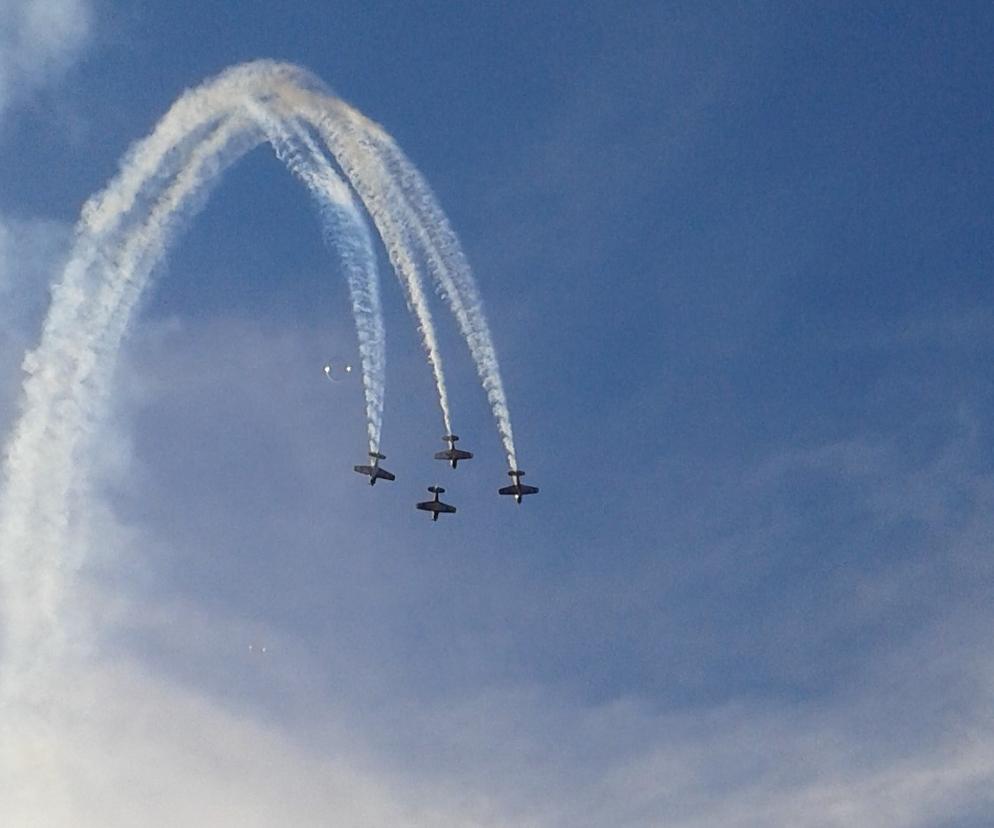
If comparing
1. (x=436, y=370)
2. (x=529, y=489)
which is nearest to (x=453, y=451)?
(x=529, y=489)

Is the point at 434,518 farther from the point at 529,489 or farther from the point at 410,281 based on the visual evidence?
the point at 410,281

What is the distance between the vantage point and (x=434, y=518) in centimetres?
9175

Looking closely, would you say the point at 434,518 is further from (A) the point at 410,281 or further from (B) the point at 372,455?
(A) the point at 410,281

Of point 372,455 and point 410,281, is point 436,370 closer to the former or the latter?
point 410,281

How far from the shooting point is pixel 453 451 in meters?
88.4

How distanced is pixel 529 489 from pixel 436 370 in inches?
759

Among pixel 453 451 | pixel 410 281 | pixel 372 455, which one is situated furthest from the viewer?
pixel 453 451

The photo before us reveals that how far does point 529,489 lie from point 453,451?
5.66 meters

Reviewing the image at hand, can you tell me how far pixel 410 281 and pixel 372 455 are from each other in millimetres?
15197

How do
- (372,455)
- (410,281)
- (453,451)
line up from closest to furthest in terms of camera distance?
(410,281)
(372,455)
(453,451)

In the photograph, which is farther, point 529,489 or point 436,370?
point 529,489

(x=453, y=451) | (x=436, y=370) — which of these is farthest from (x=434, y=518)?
(x=436, y=370)

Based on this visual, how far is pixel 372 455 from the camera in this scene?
82.6m

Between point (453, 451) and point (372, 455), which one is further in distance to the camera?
point (453, 451)
